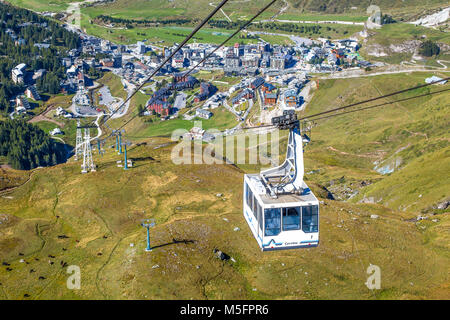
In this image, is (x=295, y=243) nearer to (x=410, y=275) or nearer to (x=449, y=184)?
(x=410, y=275)

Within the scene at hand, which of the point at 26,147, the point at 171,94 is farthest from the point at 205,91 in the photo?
the point at 26,147

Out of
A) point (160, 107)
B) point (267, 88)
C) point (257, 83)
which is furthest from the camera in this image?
point (257, 83)

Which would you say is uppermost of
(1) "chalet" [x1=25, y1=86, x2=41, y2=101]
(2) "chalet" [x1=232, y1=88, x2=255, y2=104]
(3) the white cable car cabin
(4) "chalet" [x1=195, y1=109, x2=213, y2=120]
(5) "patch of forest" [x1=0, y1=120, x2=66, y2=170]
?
(3) the white cable car cabin

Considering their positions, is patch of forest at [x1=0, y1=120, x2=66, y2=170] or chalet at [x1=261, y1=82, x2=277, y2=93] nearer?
patch of forest at [x1=0, y1=120, x2=66, y2=170]

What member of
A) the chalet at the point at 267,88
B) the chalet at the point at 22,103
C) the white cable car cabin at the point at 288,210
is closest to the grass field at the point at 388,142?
the chalet at the point at 267,88

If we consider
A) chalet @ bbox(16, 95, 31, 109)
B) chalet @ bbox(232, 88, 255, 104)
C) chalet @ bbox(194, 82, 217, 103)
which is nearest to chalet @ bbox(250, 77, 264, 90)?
chalet @ bbox(232, 88, 255, 104)

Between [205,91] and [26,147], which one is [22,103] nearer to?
[26,147]

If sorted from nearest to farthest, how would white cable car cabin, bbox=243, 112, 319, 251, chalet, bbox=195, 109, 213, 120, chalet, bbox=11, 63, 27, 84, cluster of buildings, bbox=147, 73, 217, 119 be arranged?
white cable car cabin, bbox=243, 112, 319, 251 → chalet, bbox=195, 109, 213, 120 → cluster of buildings, bbox=147, 73, 217, 119 → chalet, bbox=11, 63, 27, 84

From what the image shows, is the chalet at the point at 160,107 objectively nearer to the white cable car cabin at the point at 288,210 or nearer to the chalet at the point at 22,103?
the chalet at the point at 22,103

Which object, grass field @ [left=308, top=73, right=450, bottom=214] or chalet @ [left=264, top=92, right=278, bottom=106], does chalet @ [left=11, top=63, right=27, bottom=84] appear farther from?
grass field @ [left=308, top=73, right=450, bottom=214]
